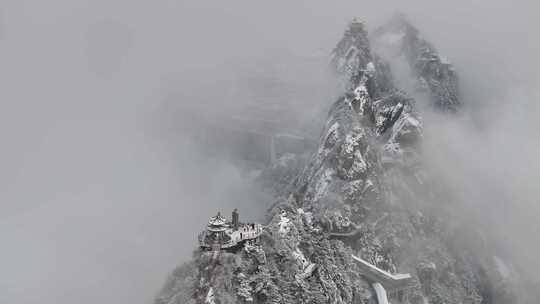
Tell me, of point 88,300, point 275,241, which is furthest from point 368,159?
point 88,300

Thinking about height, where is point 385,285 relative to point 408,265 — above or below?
below

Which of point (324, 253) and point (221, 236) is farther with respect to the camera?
point (324, 253)

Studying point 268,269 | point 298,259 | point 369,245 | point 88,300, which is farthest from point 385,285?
point 88,300

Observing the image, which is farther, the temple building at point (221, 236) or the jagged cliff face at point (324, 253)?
the jagged cliff face at point (324, 253)

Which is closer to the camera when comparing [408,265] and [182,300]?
[182,300]

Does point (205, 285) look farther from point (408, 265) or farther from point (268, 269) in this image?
point (408, 265)

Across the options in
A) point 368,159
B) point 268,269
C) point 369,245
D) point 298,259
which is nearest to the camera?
point 268,269

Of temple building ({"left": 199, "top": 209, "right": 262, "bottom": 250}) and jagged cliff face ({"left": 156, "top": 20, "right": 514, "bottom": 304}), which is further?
jagged cliff face ({"left": 156, "top": 20, "right": 514, "bottom": 304})

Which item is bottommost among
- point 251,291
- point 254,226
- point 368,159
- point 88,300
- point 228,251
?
point 251,291

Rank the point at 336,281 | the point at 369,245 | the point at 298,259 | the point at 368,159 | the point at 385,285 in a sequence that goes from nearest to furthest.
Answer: the point at 298,259 → the point at 336,281 → the point at 385,285 → the point at 369,245 → the point at 368,159

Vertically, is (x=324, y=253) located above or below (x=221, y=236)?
above
